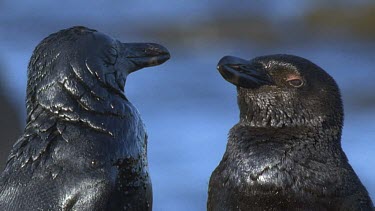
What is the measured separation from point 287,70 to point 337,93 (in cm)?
21

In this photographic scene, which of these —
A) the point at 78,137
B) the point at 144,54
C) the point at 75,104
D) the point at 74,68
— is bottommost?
the point at 78,137

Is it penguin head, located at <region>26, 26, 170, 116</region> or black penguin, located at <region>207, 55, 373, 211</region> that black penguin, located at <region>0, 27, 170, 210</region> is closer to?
penguin head, located at <region>26, 26, 170, 116</region>

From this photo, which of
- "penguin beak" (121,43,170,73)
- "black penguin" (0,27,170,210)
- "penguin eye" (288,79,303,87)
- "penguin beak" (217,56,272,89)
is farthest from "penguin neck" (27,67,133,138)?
"penguin eye" (288,79,303,87)

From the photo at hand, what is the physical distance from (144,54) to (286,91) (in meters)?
0.58

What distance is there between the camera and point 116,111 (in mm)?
6230

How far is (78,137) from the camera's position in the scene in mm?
6121

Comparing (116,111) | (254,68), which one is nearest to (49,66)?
(116,111)

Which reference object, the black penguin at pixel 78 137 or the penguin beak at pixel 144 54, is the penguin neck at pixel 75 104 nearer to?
the black penguin at pixel 78 137

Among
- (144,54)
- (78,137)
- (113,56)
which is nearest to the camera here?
(78,137)

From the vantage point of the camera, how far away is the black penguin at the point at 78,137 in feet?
19.8

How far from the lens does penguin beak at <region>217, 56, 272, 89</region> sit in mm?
6352

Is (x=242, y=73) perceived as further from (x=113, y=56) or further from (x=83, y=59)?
(x=83, y=59)

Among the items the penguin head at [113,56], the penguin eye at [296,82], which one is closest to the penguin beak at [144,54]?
the penguin head at [113,56]

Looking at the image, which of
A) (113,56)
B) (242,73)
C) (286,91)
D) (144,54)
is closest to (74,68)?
(113,56)
